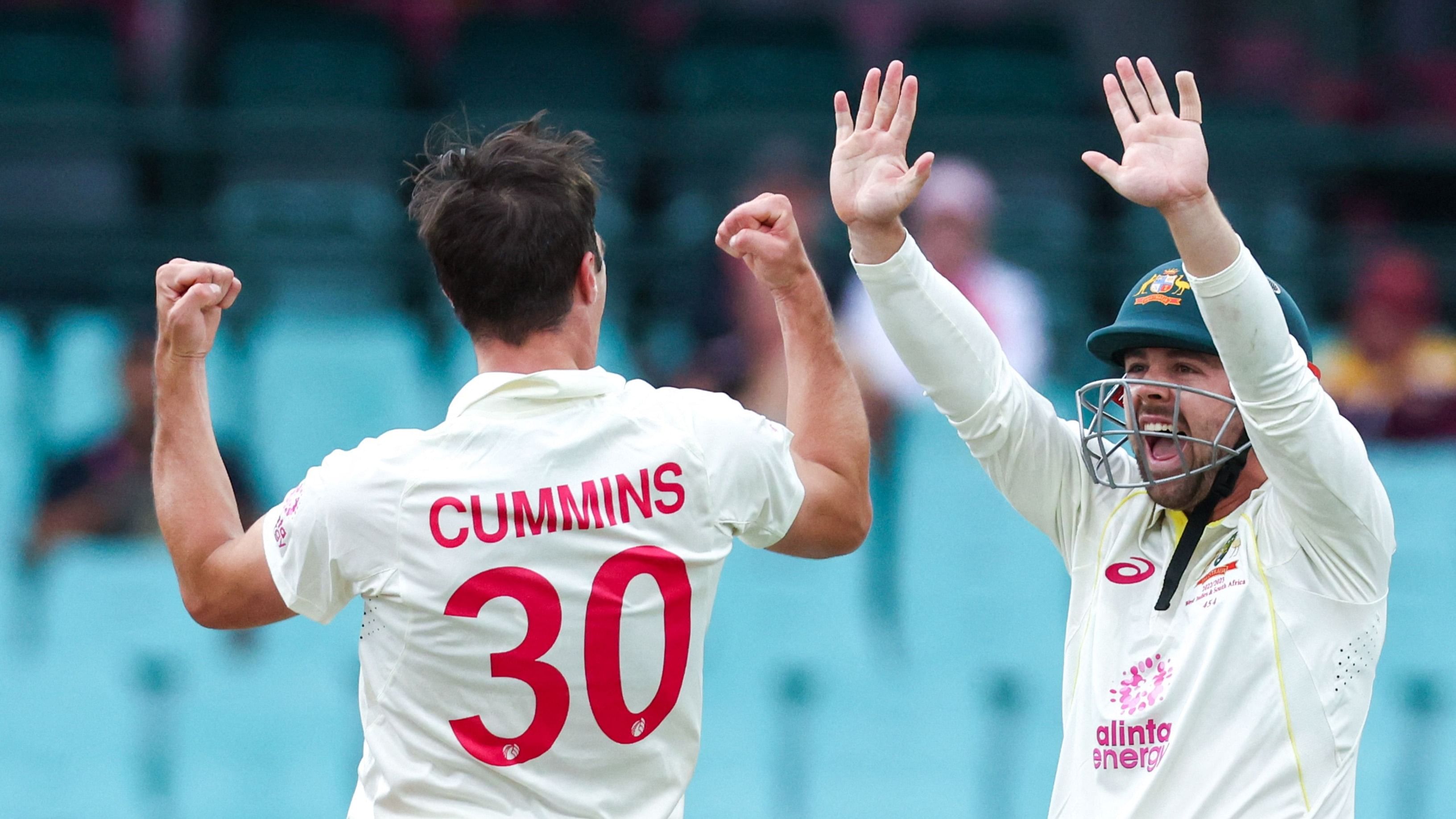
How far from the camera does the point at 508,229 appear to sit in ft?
9.55

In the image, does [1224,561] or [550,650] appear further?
[1224,561]

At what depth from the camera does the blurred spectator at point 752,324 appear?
21.8 feet

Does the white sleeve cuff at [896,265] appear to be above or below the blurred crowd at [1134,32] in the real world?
below

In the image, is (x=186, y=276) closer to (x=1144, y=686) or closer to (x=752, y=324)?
(x=1144, y=686)

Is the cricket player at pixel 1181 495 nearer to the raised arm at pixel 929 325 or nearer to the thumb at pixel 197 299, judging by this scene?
the raised arm at pixel 929 325

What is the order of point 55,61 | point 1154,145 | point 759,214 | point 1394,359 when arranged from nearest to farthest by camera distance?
point 1154,145 → point 759,214 → point 1394,359 → point 55,61

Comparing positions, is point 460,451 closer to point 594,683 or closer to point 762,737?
point 594,683

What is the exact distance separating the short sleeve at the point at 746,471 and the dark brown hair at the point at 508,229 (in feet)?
1.06

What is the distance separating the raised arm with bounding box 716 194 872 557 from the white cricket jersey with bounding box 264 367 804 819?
9.3 inches

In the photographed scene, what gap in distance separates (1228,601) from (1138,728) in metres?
0.28

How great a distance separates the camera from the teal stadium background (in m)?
5.90

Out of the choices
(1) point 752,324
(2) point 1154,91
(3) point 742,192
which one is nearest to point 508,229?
(2) point 1154,91

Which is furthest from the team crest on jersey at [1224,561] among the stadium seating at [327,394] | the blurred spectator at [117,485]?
the blurred spectator at [117,485]

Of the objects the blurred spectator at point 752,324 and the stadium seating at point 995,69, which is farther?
the stadium seating at point 995,69
